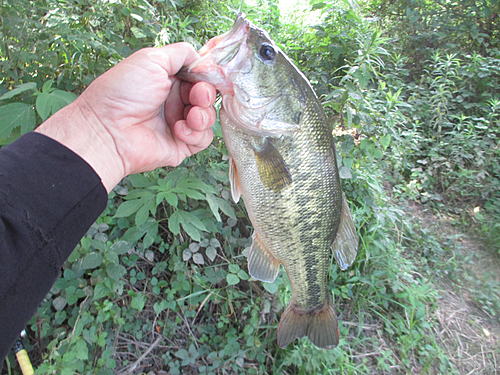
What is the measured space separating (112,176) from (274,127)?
0.74 metres

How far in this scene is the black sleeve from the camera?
87cm

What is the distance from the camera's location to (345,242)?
1.61 m

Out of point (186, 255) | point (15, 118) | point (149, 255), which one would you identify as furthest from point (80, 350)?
point (15, 118)

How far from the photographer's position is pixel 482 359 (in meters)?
3.06

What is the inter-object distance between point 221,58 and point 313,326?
1493 mm

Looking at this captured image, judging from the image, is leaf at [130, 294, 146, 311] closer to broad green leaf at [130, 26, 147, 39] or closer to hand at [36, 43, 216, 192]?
hand at [36, 43, 216, 192]

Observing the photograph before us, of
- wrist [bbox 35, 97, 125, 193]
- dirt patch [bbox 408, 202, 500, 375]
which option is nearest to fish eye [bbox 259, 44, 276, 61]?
wrist [bbox 35, 97, 125, 193]

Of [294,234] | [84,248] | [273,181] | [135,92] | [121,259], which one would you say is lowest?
[121,259]

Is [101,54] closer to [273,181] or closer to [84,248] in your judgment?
[84,248]

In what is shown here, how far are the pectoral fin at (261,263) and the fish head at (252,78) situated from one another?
0.62 meters

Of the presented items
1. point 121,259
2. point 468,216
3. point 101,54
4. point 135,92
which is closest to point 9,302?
point 135,92

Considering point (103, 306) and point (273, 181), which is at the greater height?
point (273, 181)

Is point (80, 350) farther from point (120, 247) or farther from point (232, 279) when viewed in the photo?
point (232, 279)

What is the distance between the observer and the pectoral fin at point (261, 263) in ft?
5.25
